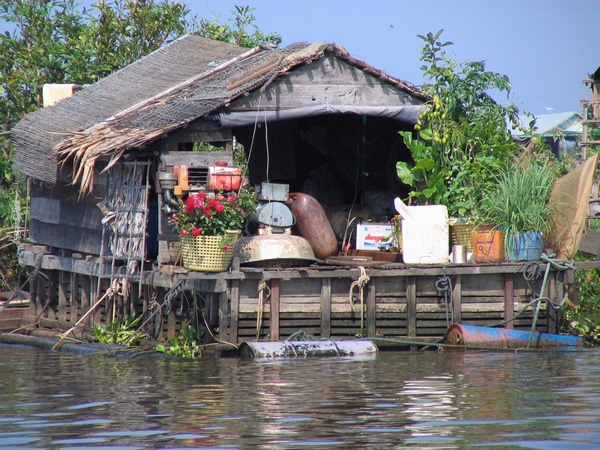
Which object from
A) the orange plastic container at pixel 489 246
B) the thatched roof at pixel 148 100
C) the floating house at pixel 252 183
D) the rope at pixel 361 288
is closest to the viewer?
the rope at pixel 361 288

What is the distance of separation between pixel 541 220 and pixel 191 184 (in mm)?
5047

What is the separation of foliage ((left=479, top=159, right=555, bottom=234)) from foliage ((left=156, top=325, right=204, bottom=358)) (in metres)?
4.47

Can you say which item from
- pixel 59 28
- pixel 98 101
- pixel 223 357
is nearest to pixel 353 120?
pixel 98 101

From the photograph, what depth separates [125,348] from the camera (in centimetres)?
1448

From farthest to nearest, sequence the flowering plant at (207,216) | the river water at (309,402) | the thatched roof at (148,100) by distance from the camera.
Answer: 1. the thatched roof at (148,100)
2. the flowering plant at (207,216)
3. the river water at (309,402)

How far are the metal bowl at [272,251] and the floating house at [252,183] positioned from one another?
92 millimetres

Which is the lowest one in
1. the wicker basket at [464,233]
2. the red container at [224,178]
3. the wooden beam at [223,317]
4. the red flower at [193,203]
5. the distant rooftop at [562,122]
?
the wooden beam at [223,317]

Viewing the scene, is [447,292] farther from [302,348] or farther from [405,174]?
[405,174]

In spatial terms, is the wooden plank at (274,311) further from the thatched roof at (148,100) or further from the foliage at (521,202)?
the foliage at (521,202)

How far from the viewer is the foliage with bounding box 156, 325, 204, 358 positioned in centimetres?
1395

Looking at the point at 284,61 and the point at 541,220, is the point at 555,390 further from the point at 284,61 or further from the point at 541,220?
the point at 284,61

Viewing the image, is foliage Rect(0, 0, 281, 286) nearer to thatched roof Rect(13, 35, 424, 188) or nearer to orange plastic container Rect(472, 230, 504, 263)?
thatched roof Rect(13, 35, 424, 188)

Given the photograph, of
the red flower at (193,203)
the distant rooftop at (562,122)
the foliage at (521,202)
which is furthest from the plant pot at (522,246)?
the distant rooftop at (562,122)

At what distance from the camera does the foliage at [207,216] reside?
13758mm
